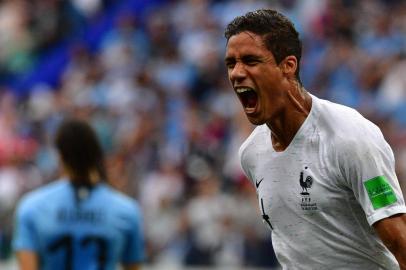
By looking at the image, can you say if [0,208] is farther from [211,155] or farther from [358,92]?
[358,92]

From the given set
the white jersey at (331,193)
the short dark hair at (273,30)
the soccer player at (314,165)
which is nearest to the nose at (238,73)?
the soccer player at (314,165)

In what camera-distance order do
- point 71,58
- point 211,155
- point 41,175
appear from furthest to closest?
point 71,58, point 41,175, point 211,155

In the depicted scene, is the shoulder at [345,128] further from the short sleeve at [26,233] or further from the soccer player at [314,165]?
the short sleeve at [26,233]

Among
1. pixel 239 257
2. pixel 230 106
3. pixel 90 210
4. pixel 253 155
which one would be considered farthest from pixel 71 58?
pixel 253 155

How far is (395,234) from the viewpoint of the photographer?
4.38 metres

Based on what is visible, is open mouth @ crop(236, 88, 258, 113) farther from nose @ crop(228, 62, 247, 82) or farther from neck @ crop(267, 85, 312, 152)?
neck @ crop(267, 85, 312, 152)

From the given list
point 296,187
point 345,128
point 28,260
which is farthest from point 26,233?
point 345,128

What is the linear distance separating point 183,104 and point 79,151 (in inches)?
271

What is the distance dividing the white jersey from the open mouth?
0.84 ft

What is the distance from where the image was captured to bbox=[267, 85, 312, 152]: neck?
15.6 ft

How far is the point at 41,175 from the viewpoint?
13.6 m

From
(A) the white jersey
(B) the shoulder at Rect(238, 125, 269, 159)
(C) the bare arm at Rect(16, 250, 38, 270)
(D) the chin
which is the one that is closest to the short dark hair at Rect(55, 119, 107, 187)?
(C) the bare arm at Rect(16, 250, 38, 270)

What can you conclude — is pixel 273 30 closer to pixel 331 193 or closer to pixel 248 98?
pixel 248 98

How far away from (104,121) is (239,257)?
3798mm
